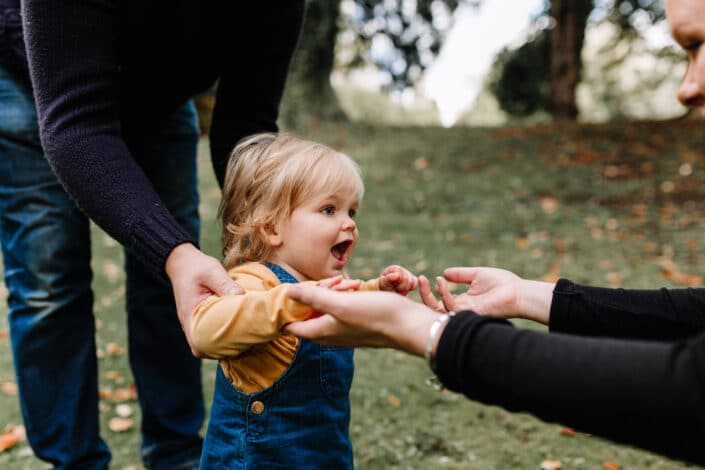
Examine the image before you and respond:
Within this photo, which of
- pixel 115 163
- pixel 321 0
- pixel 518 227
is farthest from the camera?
pixel 321 0

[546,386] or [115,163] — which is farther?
[115,163]

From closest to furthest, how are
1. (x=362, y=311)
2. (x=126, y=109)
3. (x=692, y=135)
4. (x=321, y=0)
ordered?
(x=362, y=311)
(x=126, y=109)
(x=692, y=135)
(x=321, y=0)

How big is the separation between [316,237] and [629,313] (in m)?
0.87

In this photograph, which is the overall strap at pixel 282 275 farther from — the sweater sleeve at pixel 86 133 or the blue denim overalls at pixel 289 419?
the sweater sleeve at pixel 86 133

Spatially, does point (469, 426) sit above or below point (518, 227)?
above

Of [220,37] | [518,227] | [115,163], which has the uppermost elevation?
[220,37]

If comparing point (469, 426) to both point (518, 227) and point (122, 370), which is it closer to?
point (122, 370)

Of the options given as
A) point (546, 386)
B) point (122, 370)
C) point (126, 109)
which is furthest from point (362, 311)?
point (122, 370)

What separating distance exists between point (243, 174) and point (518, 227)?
5755 millimetres

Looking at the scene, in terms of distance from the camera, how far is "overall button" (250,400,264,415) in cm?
169

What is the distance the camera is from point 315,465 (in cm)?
175

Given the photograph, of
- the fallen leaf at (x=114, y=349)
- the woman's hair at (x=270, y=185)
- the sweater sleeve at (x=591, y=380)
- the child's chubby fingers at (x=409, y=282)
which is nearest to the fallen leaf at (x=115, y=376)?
the fallen leaf at (x=114, y=349)

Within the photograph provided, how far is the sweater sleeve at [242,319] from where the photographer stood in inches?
57.4

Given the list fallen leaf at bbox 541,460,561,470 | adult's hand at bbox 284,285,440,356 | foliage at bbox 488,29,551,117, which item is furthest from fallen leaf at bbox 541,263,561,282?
foliage at bbox 488,29,551,117
